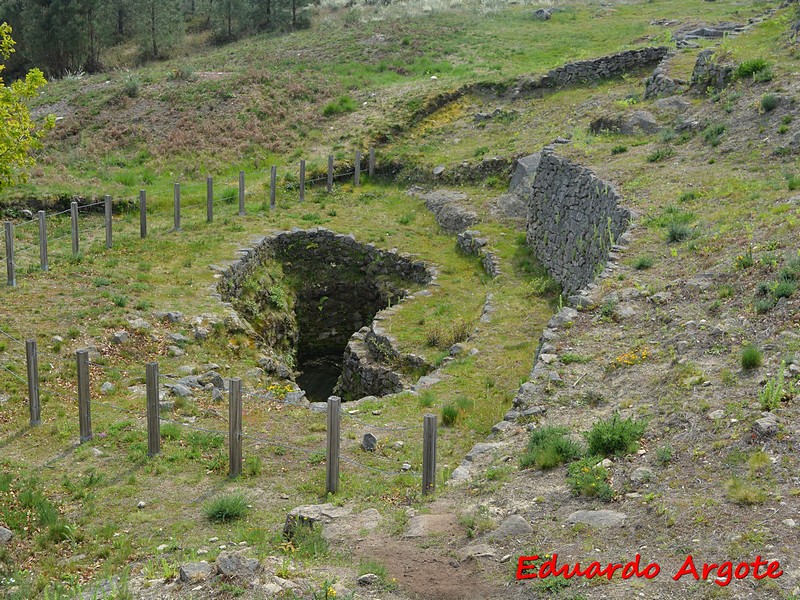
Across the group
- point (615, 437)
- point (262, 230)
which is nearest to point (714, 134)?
point (262, 230)

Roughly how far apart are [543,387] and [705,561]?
5.20m

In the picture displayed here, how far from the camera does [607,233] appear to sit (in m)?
18.7

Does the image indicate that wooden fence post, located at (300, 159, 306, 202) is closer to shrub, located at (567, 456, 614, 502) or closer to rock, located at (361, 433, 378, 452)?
rock, located at (361, 433, 378, 452)

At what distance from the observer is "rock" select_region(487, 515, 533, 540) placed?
8.59 meters

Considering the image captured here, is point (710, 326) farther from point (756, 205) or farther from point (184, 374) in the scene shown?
point (184, 374)

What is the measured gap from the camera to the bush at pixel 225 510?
1035 cm

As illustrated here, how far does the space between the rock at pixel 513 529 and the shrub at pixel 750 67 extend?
60.3ft

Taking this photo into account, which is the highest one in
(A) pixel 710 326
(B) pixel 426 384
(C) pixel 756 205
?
(C) pixel 756 205

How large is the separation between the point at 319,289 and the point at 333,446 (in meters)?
14.0

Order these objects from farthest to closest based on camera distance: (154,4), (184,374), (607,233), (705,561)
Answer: (154,4) < (607,233) < (184,374) < (705,561)

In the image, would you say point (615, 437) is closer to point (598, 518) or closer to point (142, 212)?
point (598, 518)

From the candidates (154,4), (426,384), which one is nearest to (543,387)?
(426,384)

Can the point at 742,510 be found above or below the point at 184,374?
above

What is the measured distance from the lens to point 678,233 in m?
16.3
